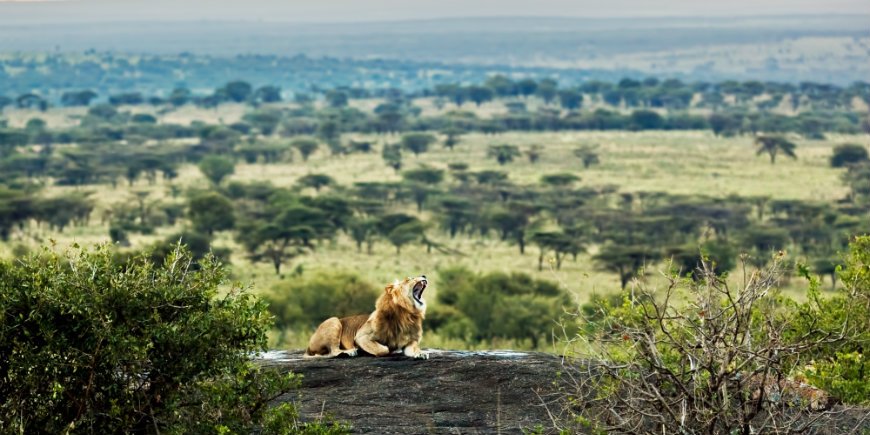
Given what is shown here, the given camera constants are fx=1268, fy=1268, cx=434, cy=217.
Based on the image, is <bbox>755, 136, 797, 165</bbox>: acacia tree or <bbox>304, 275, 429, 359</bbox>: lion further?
<bbox>755, 136, 797, 165</bbox>: acacia tree

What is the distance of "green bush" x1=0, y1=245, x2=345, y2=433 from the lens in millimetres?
6559

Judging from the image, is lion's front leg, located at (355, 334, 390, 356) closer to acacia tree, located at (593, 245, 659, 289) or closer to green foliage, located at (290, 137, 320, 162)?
acacia tree, located at (593, 245, 659, 289)

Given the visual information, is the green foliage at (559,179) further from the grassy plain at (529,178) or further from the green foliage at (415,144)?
the green foliage at (415,144)

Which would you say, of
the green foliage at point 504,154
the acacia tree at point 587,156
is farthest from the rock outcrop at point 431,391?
the green foliage at point 504,154

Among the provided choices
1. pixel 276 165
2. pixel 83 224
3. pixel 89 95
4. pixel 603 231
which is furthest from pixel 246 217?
pixel 89 95

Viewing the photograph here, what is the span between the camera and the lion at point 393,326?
9461mm

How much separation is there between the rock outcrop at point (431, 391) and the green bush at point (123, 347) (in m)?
0.87

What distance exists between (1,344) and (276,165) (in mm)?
62994

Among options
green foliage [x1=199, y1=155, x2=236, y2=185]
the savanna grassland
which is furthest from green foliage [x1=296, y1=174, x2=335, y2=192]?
green foliage [x1=199, y1=155, x2=236, y2=185]

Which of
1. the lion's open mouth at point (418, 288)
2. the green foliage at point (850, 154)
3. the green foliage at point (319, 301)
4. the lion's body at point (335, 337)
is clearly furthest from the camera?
the green foliage at point (850, 154)

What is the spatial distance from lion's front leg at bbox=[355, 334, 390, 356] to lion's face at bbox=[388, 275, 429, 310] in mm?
381

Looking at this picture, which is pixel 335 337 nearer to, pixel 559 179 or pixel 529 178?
pixel 559 179

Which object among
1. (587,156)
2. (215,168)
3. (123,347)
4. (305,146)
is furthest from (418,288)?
(305,146)

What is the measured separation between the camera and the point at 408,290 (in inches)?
372
